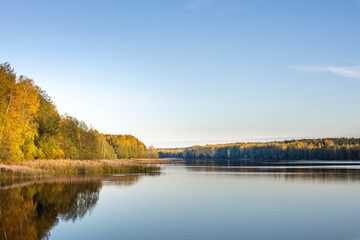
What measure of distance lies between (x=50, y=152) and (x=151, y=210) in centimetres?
3639

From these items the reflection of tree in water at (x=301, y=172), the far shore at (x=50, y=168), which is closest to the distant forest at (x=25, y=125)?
the far shore at (x=50, y=168)

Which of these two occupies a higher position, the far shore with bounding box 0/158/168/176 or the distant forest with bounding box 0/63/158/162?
the distant forest with bounding box 0/63/158/162

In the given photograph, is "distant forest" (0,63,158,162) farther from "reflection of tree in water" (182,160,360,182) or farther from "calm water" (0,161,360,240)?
"reflection of tree in water" (182,160,360,182)

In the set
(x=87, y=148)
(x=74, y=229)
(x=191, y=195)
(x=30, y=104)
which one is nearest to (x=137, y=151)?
(x=87, y=148)

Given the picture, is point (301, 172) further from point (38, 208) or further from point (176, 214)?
point (38, 208)

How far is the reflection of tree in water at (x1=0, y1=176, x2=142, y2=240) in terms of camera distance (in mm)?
14048

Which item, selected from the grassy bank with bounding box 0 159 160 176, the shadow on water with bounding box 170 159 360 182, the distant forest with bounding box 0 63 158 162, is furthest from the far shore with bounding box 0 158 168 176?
the shadow on water with bounding box 170 159 360 182

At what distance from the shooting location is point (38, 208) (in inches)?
758

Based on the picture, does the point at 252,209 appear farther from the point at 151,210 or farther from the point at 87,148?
the point at 87,148

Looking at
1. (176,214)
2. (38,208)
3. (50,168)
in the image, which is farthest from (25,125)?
(176,214)

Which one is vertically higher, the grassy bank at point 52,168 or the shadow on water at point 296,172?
the grassy bank at point 52,168

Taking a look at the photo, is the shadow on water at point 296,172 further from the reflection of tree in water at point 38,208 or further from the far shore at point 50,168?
the reflection of tree in water at point 38,208

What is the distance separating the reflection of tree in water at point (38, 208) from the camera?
553 inches

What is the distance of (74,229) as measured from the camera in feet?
47.4
